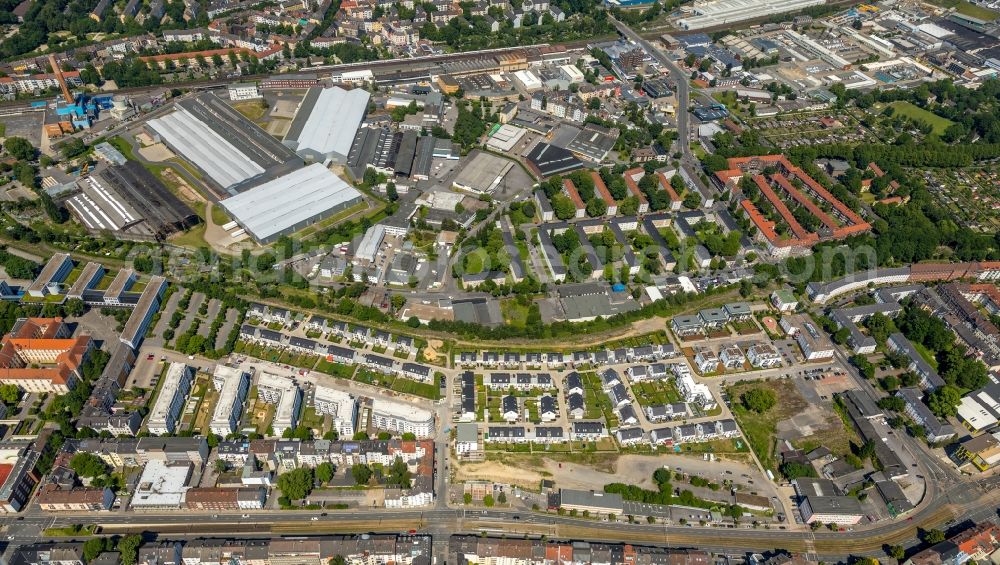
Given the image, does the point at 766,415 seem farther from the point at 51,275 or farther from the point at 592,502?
the point at 51,275

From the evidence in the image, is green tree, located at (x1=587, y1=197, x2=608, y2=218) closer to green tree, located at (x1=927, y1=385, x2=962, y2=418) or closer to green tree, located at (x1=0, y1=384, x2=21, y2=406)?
green tree, located at (x1=927, y1=385, x2=962, y2=418)

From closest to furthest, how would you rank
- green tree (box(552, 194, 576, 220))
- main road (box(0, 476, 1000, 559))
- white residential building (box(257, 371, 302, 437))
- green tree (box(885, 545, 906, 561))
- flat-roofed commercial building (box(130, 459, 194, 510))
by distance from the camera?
green tree (box(885, 545, 906, 561)), main road (box(0, 476, 1000, 559)), flat-roofed commercial building (box(130, 459, 194, 510)), white residential building (box(257, 371, 302, 437)), green tree (box(552, 194, 576, 220))

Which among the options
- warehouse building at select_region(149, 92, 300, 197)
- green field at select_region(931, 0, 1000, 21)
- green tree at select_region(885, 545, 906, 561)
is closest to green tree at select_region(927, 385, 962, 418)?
green tree at select_region(885, 545, 906, 561)

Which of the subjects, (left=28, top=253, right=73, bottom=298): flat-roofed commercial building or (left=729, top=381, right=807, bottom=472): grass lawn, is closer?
(left=729, top=381, right=807, bottom=472): grass lawn

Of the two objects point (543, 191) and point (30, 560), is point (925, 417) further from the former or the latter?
point (30, 560)

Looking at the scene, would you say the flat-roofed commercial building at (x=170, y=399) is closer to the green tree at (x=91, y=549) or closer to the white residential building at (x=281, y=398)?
the white residential building at (x=281, y=398)

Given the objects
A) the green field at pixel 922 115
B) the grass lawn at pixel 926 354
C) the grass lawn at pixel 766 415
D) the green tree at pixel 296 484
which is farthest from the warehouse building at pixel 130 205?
the green field at pixel 922 115

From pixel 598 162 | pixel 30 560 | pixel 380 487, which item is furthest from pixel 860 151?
pixel 30 560
